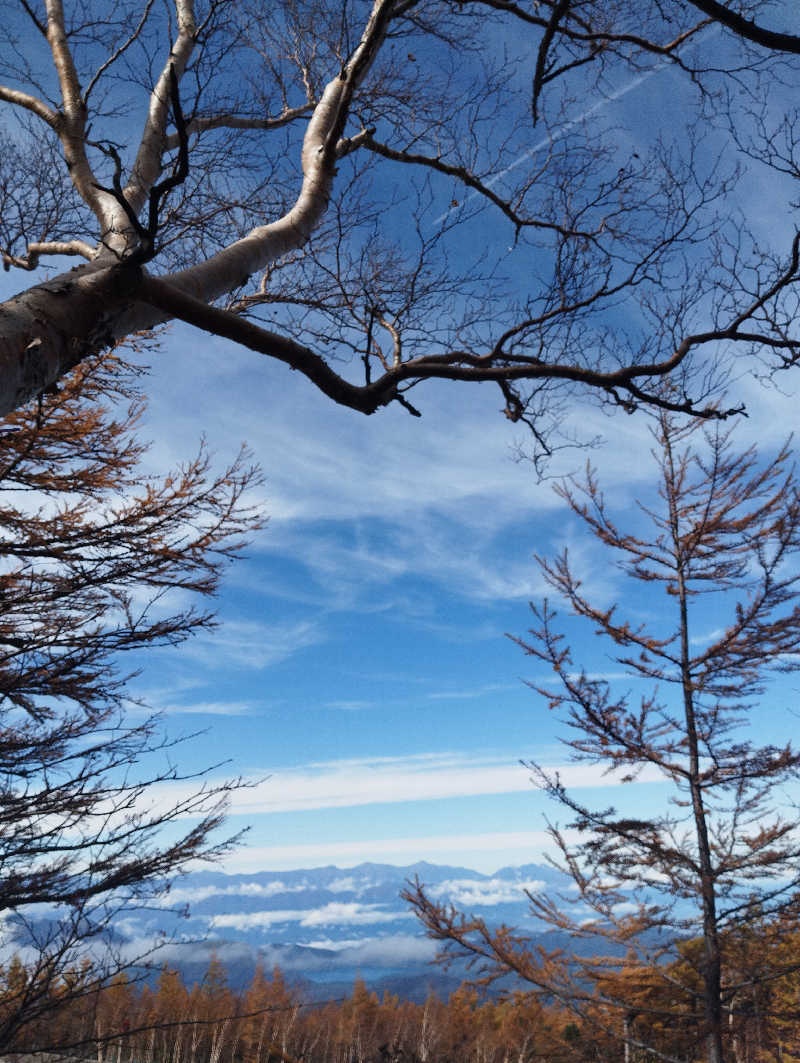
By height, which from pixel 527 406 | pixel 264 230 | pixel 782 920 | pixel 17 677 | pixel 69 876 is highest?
pixel 264 230

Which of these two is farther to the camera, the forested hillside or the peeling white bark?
the forested hillside

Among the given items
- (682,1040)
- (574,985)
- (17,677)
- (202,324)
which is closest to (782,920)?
(682,1040)

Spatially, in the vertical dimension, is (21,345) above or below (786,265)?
below

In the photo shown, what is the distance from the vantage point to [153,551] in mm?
5473

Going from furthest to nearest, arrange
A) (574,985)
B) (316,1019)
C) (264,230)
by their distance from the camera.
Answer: (316,1019) < (574,985) < (264,230)

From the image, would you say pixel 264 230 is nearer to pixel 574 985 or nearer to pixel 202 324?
pixel 202 324

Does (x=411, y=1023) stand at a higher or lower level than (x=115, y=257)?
lower

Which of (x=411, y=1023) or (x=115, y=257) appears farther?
(x=411, y=1023)

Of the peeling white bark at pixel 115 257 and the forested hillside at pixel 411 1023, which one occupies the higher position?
the peeling white bark at pixel 115 257

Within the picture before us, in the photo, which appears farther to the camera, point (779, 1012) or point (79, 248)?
point (779, 1012)

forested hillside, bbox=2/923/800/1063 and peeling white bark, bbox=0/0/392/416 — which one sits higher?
peeling white bark, bbox=0/0/392/416

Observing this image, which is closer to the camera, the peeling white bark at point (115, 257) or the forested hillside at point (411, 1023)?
the peeling white bark at point (115, 257)

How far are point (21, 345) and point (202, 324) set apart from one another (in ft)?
2.66

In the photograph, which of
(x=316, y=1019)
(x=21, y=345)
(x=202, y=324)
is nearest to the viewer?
(x=21, y=345)
